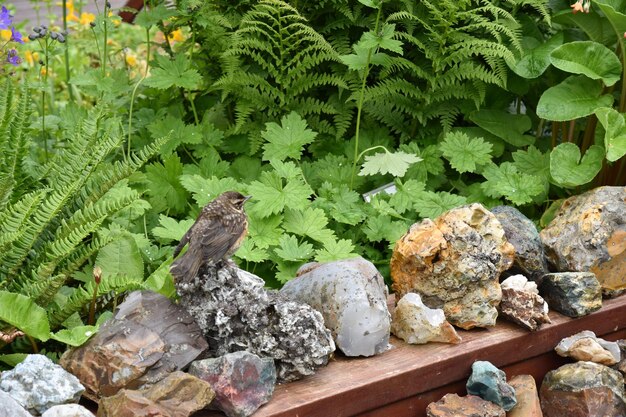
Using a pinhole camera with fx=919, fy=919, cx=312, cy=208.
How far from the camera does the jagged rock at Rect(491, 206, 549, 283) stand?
3381 mm

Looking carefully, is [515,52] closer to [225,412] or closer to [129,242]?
[129,242]

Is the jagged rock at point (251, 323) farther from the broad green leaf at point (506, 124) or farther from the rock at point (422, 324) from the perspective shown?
the broad green leaf at point (506, 124)

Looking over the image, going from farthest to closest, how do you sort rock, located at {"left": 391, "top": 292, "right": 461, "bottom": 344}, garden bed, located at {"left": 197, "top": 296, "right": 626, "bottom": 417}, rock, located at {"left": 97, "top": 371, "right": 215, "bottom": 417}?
rock, located at {"left": 391, "top": 292, "right": 461, "bottom": 344} < garden bed, located at {"left": 197, "top": 296, "right": 626, "bottom": 417} < rock, located at {"left": 97, "top": 371, "right": 215, "bottom": 417}

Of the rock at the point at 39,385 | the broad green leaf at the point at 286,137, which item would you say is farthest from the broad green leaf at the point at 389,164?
the rock at the point at 39,385

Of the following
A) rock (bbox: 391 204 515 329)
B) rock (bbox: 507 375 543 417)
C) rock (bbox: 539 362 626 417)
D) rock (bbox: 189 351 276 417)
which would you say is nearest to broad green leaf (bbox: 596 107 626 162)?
rock (bbox: 391 204 515 329)

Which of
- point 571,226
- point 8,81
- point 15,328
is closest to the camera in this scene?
point 15,328

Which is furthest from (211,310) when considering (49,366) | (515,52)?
(515,52)

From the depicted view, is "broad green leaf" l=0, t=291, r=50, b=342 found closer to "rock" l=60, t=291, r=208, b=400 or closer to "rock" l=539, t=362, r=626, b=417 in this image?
"rock" l=60, t=291, r=208, b=400

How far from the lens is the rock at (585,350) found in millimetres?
3242

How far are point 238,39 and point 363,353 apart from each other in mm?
1619

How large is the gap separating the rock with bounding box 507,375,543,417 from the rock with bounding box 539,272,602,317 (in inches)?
13.4

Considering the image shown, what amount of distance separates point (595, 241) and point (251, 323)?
1466 millimetres

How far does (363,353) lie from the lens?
9.64 ft

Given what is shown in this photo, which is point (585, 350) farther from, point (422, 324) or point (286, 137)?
point (286, 137)
